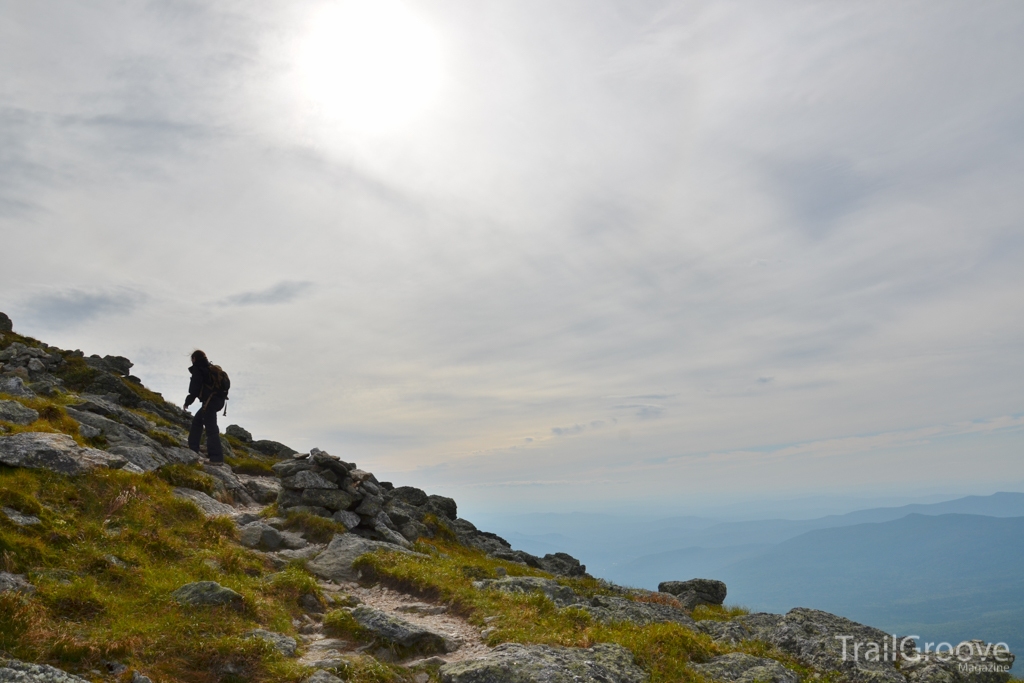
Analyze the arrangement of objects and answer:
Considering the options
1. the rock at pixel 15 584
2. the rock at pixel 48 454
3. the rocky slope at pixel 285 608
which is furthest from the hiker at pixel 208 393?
the rock at pixel 15 584

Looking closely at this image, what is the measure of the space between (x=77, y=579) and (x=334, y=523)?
1145 cm

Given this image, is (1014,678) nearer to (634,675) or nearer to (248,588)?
(634,675)

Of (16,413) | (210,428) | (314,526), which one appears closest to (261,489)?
(210,428)

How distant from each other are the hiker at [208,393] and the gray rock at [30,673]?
21873 mm

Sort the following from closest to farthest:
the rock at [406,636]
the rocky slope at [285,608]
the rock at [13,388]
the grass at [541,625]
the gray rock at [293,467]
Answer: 1. the rocky slope at [285,608]
2. the rock at [406,636]
3. the grass at [541,625]
4. the rock at [13,388]
5. the gray rock at [293,467]

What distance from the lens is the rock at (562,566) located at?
116 feet

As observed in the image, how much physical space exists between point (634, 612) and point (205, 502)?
55.7 feet

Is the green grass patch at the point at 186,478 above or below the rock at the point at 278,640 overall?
above

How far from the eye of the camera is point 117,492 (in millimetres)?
17328

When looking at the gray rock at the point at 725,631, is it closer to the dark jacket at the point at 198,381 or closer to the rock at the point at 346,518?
the rock at the point at 346,518

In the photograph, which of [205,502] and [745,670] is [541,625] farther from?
[205,502]

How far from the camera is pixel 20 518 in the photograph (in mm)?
13367

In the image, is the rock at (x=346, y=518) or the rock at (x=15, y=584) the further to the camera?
the rock at (x=346, y=518)

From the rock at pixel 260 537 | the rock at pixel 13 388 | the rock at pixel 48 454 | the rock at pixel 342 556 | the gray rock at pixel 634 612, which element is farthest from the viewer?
the rock at pixel 13 388
